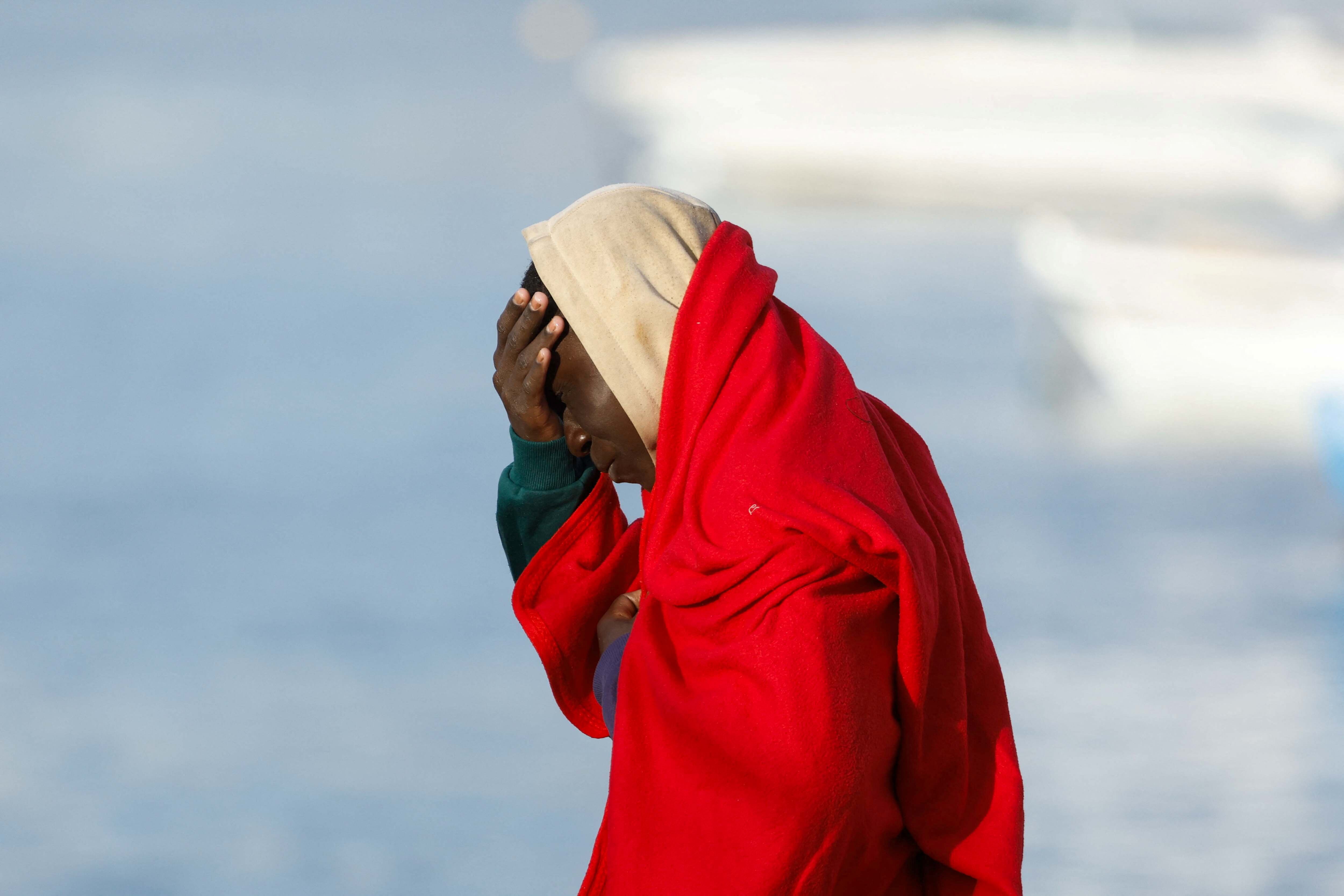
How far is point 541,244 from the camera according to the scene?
3.72ft

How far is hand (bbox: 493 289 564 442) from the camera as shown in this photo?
1.14m

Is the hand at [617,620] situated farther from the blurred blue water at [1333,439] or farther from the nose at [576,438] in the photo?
the blurred blue water at [1333,439]

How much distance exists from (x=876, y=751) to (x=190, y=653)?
11.7 ft

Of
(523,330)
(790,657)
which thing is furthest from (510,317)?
(790,657)

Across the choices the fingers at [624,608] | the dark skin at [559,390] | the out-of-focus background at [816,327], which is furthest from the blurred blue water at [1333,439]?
the dark skin at [559,390]

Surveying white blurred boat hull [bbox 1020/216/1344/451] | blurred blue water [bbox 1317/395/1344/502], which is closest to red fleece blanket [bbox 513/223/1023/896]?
blurred blue water [bbox 1317/395/1344/502]

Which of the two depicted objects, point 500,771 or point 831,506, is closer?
point 831,506

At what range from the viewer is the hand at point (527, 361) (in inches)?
44.9

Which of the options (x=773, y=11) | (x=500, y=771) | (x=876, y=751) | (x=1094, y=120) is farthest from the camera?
(x=773, y=11)

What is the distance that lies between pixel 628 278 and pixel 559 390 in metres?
0.14

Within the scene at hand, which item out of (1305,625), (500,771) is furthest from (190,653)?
(1305,625)

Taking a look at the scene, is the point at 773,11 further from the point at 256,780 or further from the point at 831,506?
the point at 831,506

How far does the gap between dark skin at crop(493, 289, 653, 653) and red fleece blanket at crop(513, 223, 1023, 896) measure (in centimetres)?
7

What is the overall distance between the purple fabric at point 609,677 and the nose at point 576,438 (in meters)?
0.17
